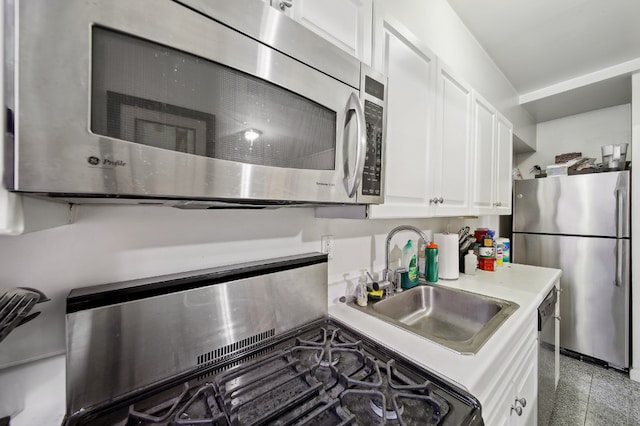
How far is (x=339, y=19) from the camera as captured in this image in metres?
0.78

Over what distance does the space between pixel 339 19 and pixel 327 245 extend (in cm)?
80

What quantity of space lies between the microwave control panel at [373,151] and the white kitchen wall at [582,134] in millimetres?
3378

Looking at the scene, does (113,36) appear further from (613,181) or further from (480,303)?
(613,181)

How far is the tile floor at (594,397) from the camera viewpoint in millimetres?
1564

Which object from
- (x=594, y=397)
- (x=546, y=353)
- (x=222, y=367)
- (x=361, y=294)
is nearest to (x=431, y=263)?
(x=361, y=294)

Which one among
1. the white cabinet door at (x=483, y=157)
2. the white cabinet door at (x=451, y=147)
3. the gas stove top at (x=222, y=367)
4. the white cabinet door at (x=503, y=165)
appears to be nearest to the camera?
the gas stove top at (x=222, y=367)

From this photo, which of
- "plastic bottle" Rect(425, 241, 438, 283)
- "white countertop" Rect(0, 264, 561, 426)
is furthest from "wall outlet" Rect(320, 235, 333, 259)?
"plastic bottle" Rect(425, 241, 438, 283)

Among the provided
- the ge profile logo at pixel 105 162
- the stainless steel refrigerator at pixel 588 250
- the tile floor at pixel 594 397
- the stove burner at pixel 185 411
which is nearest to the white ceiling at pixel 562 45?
the stainless steel refrigerator at pixel 588 250

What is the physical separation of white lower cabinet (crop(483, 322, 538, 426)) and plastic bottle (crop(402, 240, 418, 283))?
1.61ft

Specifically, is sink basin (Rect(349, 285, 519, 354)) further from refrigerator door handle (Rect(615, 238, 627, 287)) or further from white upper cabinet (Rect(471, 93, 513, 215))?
refrigerator door handle (Rect(615, 238, 627, 287))

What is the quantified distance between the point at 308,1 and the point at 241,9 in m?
0.31

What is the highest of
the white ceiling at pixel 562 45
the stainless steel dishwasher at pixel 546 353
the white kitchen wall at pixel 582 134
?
the white ceiling at pixel 562 45

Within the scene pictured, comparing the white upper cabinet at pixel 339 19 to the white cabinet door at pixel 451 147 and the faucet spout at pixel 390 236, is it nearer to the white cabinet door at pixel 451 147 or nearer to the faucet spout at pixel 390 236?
the white cabinet door at pixel 451 147

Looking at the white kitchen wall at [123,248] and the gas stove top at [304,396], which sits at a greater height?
the white kitchen wall at [123,248]
